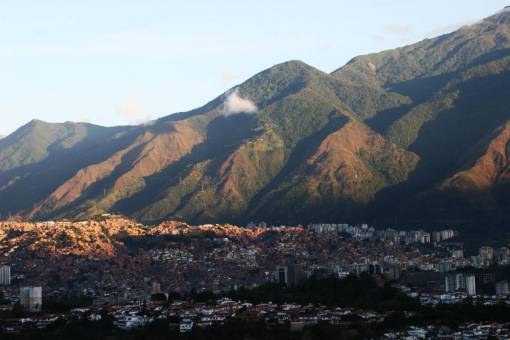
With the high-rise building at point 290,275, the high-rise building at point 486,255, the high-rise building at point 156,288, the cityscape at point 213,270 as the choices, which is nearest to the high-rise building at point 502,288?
the cityscape at point 213,270

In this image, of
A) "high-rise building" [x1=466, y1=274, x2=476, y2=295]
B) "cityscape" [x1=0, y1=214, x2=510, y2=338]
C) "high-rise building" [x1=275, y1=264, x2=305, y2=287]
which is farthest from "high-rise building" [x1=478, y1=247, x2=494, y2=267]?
"high-rise building" [x1=275, y1=264, x2=305, y2=287]

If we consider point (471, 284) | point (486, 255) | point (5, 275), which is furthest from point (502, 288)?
point (5, 275)

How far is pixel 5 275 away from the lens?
131500 millimetres

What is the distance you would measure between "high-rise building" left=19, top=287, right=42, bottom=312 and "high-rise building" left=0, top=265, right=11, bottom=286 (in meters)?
23.3

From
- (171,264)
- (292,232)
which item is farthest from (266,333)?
(292,232)

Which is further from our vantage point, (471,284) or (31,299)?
(471,284)

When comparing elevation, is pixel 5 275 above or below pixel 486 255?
above

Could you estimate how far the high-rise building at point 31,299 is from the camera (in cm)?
10106

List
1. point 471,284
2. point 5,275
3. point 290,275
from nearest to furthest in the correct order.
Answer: point 471,284
point 290,275
point 5,275

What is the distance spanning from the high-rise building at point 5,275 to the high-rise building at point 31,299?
2330cm

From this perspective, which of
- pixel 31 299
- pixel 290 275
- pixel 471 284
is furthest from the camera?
pixel 290 275

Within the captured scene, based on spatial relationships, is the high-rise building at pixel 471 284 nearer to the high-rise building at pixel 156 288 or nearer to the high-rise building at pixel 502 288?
the high-rise building at pixel 502 288

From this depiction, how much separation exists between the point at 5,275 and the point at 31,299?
94.7ft

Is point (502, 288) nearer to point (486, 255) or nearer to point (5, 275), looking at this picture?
point (486, 255)
